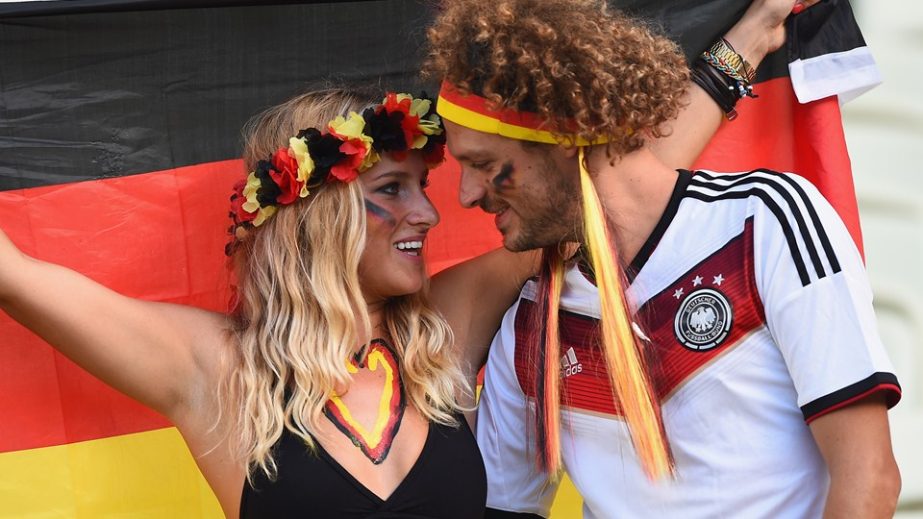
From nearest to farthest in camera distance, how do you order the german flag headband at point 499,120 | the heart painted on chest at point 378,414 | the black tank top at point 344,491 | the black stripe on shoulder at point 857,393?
the black stripe on shoulder at point 857,393 < the german flag headband at point 499,120 < the black tank top at point 344,491 < the heart painted on chest at point 378,414

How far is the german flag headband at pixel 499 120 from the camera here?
99.1 inches

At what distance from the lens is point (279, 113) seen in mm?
2947

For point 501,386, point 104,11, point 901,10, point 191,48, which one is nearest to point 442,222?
point 501,386

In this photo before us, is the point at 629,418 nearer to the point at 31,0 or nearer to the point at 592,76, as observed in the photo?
the point at 592,76

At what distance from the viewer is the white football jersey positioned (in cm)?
222

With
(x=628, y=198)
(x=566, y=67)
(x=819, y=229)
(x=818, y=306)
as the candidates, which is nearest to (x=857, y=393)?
(x=818, y=306)

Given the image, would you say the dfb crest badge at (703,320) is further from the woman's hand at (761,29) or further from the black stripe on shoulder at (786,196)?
the woman's hand at (761,29)

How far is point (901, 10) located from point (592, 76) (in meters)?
1.78

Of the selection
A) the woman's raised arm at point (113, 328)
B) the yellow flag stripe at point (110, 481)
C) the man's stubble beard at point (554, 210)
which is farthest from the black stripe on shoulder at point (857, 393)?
the yellow flag stripe at point (110, 481)

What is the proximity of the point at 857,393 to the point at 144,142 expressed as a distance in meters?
1.87

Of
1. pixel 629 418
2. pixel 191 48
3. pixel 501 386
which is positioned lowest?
pixel 501 386

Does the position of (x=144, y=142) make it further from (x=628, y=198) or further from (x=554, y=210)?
(x=628, y=198)

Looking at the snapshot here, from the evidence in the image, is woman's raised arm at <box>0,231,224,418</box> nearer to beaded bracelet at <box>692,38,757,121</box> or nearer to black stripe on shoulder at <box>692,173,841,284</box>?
black stripe on shoulder at <box>692,173,841,284</box>

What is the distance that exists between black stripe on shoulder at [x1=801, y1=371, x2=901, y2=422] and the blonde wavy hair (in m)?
0.99
